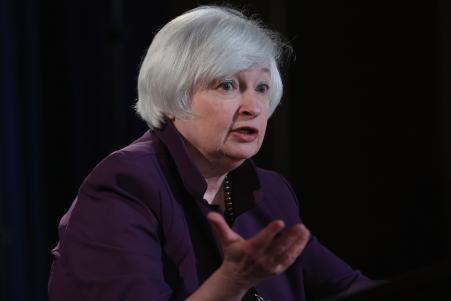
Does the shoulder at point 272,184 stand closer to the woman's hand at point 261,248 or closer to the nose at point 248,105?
the nose at point 248,105

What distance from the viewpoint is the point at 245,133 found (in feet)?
4.64

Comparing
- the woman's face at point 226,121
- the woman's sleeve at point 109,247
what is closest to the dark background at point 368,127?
the woman's face at point 226,121

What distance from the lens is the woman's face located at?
1.38m

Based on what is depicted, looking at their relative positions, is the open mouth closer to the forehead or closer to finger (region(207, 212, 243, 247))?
the forehead

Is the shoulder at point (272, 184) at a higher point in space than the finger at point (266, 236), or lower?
lower

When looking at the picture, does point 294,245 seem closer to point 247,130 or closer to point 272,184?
point 247,130

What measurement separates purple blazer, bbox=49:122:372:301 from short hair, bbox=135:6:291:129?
0.06 metres

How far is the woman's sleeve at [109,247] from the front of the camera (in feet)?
3.94

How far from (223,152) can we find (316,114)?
1.84 m

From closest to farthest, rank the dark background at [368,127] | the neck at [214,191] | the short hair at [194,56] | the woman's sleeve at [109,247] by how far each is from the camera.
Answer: the woman's sleeve at [109,247] → the short hair at [194,56] → the neck at [214,191] → the dark background at [368,127]

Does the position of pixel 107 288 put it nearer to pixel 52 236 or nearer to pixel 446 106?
pixel 52 236

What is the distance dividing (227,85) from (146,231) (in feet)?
0.98

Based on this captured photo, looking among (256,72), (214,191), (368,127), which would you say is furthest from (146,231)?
(368,127)

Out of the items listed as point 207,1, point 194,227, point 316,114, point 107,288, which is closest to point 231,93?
point 194,227
